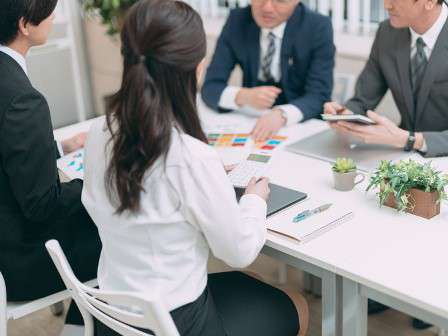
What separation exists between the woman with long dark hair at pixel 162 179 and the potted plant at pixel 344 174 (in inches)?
18.4

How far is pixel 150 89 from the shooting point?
129 cm

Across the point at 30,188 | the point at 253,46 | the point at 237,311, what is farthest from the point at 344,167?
the point at 253,46

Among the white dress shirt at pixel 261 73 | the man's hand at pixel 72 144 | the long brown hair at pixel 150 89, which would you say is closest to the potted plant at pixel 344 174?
the long brown hair at pixel 150 89

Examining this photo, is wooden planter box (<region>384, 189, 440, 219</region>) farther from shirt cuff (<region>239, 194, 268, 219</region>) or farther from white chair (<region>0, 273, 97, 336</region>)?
white chair (<region>0, 273, 97, 336</region>)

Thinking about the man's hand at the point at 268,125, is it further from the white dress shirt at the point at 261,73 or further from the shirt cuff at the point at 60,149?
the shirt cuff at the point at 60,149

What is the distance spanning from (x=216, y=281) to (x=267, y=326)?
0.77 feet

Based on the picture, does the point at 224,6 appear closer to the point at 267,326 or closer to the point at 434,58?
the point at 434,58

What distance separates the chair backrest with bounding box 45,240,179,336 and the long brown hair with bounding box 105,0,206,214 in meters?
0.19

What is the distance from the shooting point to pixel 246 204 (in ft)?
5.19

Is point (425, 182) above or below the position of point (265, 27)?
below

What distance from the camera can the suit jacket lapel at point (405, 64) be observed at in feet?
7.79

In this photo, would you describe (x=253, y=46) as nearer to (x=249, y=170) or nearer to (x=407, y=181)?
(x=249, y=170)

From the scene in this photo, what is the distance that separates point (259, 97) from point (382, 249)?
117cm

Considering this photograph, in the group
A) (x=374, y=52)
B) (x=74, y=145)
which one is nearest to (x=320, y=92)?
(x=374, y=52)
